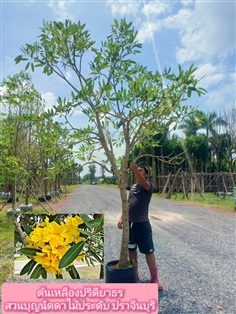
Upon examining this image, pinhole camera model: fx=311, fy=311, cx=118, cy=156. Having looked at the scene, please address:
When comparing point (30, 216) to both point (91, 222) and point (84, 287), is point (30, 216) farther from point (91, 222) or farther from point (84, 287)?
point (84, 287)

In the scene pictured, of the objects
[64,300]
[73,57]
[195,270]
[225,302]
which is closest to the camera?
[64,300]

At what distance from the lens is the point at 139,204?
1.85 m

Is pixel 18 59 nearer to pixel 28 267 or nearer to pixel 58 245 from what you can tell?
pixel 58 245

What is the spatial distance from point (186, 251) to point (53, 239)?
161 centimetres

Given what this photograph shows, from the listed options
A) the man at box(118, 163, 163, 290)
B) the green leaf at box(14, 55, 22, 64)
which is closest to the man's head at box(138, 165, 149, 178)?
the man at box(118, 163, 163, 290)

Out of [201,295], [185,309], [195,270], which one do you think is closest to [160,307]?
[185,309]

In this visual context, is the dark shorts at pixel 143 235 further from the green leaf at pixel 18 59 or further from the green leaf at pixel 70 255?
the green leaf at pixel 18 59

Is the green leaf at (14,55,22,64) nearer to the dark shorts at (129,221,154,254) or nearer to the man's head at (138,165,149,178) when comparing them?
the man's head at (138,165,149,178)

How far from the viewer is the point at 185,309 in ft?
6.21

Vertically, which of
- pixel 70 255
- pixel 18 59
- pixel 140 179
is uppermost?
pixel 18 59

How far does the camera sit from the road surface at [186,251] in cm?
200

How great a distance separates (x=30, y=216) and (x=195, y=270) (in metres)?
1.44

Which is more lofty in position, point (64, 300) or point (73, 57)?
point (73, 57)

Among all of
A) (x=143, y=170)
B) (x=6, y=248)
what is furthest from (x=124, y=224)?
(x=6, y=248)
